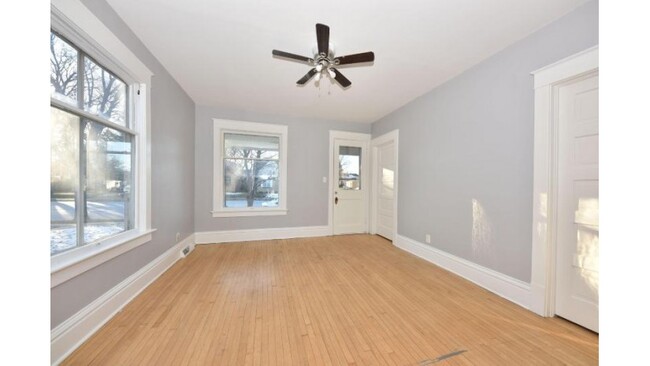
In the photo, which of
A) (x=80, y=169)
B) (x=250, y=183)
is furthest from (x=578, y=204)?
(x=250, y=183)

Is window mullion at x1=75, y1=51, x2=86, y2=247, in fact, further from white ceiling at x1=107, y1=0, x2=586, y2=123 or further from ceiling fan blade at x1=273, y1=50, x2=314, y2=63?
ceiling fan blade at x1=273, y1=50, x2=314, y2=63

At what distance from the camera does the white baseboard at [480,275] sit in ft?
6.93

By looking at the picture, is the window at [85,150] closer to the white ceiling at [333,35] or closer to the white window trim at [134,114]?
the white window trim at [134,114]

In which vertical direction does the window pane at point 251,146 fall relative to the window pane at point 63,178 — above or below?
above

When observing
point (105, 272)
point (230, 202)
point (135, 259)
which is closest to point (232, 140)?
point (230, 202)

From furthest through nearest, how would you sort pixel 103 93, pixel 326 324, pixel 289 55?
pixel 289 55 < pixel 103 93 < pixel 326 324

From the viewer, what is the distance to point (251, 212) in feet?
14.3

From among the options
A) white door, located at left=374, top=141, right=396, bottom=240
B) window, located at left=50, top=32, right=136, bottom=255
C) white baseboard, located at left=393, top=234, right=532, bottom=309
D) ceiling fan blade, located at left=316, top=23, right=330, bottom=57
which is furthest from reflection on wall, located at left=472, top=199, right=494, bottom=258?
window, located at left=50, top=32, right=136, bottom=255

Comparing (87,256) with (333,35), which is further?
(333,35)

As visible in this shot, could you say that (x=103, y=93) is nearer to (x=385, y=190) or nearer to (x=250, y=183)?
(x=250, y=183)

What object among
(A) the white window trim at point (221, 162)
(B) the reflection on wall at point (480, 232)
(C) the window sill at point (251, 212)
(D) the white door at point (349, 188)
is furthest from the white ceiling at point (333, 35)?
(C) the window sill at point (251, 212)

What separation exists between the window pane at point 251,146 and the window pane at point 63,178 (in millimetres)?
2650

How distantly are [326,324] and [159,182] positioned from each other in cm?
243
